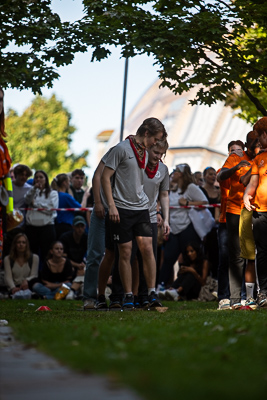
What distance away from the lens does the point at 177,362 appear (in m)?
3.88

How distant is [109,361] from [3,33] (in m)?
10.5

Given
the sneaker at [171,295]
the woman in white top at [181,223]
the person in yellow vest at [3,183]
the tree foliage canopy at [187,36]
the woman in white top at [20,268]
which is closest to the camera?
the person in yellow vest at [3,183]

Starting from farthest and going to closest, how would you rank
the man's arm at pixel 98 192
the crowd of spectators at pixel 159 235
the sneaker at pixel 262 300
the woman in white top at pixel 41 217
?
the woman in white top at pixel 41 217, the man's arm at pixel 98 192, the crowd of spectators at pixel 159 235, the sneaker at pixel 262 300

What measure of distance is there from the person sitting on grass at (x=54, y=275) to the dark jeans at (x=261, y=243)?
5.83 meters

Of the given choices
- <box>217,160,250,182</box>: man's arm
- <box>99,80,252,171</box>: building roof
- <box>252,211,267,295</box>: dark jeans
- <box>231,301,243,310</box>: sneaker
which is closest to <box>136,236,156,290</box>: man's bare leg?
<box>231,301,243,310</box>: sneaker

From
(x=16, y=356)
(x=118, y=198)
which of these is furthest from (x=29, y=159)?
(x=16, y=356)

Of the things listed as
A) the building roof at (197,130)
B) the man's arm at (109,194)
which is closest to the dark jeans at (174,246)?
the man's arm at (109,194)

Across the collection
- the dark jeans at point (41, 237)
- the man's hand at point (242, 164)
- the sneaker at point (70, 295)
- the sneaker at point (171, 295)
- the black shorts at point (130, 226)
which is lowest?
the sneaker at point (70, 295)

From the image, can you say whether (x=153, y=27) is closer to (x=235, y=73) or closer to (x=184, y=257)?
(x=235, y=73)

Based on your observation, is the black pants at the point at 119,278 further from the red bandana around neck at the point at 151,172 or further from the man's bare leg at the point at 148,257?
the red bandana around neck at the point at 151,172

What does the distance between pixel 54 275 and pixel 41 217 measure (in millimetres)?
1103

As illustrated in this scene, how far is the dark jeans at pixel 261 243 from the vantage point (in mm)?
8984

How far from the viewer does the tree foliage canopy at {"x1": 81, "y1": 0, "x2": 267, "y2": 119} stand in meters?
12.7

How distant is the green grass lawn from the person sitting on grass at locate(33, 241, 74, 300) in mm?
8489
